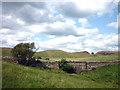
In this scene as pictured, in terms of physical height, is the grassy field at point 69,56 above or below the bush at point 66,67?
above

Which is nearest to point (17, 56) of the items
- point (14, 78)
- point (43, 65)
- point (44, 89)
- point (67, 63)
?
point (43, 65)

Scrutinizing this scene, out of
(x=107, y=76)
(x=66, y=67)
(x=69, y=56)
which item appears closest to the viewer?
(x=107, y=76)

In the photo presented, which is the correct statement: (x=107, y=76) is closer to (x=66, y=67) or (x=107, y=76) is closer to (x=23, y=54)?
(x=66, y=67)

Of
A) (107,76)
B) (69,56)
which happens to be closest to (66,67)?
(107,76)

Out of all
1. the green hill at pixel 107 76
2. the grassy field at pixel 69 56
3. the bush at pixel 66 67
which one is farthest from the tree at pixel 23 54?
the green hill at pixel 107 76

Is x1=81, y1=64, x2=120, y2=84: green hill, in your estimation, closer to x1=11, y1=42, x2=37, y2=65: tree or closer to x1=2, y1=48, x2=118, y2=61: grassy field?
x1=2, y1=48, x2=118, y2=61: grassy field

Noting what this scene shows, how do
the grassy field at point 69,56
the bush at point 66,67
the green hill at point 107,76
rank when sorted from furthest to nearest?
1. the grassy field at point 69,56
2. the bush at point 66,67
3. the green hill at point 107,76

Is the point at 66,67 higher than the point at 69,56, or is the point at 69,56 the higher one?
the point at 69,56

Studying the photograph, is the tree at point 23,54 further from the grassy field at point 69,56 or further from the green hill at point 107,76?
the green hill at point 107,76

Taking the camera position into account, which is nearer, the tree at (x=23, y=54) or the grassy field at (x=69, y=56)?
the tree at (x=23, y=54)

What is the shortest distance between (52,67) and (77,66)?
23.0ft

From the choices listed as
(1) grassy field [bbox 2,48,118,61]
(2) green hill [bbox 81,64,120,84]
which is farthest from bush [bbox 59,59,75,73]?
(1) grassy field [bbox 2,48,118,61]

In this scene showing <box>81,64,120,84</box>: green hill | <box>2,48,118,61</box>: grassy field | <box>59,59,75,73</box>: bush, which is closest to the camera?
<box>81,64,120,84</box>: green hill

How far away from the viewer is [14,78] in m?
11.0
